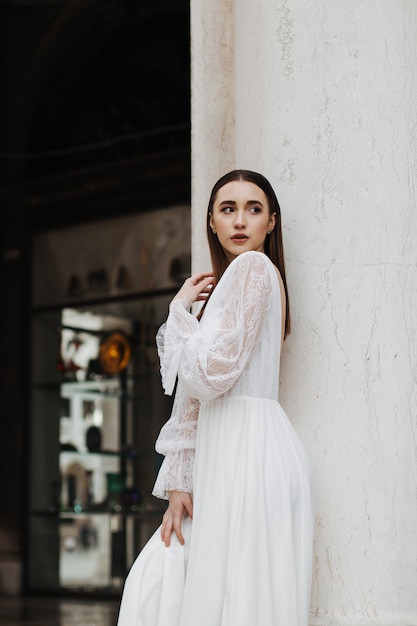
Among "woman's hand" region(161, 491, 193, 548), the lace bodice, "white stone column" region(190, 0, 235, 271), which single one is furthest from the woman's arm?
"white stone column" region(190, 0, 235, 271)

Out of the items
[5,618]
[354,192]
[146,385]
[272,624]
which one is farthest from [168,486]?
[146,385]

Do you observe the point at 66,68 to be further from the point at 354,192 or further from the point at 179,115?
the point at 354,192

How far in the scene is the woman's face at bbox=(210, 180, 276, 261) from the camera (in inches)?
143

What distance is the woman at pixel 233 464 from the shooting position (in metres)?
3.30

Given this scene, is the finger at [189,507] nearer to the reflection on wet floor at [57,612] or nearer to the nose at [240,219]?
the nose at [240,219]

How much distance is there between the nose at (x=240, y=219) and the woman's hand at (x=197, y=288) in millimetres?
213

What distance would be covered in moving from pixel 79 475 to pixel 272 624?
8.19 m

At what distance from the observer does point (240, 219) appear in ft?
11.9

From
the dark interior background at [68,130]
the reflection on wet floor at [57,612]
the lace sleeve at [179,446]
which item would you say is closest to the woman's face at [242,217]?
the lace sleeve at [179,446]

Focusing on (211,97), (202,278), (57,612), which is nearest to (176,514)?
(202,278)

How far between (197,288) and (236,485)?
673 millimetres

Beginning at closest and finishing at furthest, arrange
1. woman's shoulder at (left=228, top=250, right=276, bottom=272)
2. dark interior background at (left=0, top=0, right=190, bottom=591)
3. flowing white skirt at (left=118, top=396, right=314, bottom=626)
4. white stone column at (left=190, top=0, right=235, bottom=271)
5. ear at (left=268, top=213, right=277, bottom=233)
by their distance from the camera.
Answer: flowing white skirt at (left=118, top=396, right=314, bottom=626) → woman's shoulder at (left=228, top=250, right=276, bottom=272) → ear at (left=268, top=213, right=277, bottom=233) → white stone column at (left=190, top=0, right=235, bottom=271) → dark interior background at (left=0, top=0, right=190, bottom=591)

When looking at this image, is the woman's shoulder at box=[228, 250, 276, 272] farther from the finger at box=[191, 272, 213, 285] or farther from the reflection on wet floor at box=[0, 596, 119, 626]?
the reflection on wet floor at box=[0, 596, 119, 626]

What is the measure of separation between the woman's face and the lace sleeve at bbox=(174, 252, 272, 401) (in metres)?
0.17
